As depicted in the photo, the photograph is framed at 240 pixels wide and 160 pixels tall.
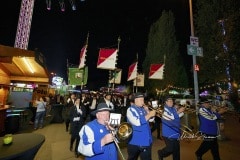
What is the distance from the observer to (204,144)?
670cm

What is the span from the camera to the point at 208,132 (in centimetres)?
671

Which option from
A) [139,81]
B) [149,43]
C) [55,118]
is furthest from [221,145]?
[149,43]

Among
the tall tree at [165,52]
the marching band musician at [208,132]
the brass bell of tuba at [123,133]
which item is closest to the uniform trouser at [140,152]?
the brass bell of tuba at [123,133]

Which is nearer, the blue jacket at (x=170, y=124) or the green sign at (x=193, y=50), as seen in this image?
the blue jacket at (x=170, y=124)

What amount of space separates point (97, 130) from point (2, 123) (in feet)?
30.5

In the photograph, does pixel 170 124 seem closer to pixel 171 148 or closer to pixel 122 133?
pixel 171 148

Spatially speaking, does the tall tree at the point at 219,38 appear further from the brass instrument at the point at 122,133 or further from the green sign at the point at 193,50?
the brass instrument at the point at 122,133

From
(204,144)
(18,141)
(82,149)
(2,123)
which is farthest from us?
(2,123)

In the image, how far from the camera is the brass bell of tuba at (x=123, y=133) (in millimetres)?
3421

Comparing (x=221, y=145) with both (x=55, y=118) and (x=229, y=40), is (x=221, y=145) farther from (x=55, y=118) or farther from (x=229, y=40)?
(x=55, y=118)

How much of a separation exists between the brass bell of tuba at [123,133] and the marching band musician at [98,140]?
17 centimetres

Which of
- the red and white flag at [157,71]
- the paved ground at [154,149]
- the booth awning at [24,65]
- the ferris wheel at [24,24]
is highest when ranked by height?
the ferris wheel at [24,24]

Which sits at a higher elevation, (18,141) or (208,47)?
(208,47)

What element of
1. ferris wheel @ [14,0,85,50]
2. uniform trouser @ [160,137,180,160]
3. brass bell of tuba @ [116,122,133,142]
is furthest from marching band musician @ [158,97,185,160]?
ferris wheel @ [14,0,85,50]
